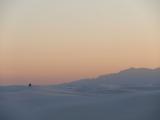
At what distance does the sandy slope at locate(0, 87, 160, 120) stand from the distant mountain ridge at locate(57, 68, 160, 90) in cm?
33

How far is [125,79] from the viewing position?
12172 millimetres

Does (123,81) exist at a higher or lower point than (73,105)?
higher

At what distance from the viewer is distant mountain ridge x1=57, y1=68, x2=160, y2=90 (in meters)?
11.3

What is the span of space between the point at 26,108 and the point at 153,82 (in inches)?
95.2

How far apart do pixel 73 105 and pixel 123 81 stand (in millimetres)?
1658

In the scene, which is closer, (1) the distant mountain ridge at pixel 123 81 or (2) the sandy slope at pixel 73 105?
(2) the sandy slope at pixel 73 105

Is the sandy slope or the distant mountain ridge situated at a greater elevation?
the distant mountain ridge

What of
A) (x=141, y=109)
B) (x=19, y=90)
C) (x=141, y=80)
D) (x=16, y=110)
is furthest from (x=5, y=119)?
(x=141, y=80)

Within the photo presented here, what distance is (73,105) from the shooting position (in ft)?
35.5

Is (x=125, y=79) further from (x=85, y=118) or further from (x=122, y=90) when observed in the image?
(x=85, y=118)

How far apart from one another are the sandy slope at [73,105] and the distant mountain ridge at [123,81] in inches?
13.1

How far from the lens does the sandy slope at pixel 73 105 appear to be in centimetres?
1029

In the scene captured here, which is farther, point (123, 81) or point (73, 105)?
point (123, 81)

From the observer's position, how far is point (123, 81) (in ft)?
39.7
